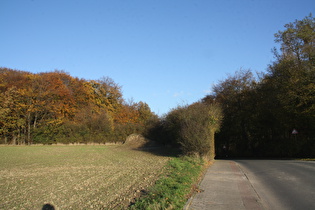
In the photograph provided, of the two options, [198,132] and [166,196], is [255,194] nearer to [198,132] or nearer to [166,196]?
[166,196]

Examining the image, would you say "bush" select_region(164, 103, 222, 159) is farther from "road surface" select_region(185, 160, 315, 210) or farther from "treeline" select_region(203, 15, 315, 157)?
"treeline" select_region(203, 15, 315, 157)

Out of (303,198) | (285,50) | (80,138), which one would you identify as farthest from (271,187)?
(80,138)

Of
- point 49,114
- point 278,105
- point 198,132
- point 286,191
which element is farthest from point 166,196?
point 49,114

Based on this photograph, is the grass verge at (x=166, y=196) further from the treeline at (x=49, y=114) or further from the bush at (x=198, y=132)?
the treeline at (x=49, y=114)

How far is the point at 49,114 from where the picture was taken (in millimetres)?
43375

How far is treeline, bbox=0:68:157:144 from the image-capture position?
39906 millimetres

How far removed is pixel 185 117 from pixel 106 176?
30.8ft

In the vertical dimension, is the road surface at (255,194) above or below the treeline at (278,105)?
below

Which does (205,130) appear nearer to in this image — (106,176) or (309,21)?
(106,176)

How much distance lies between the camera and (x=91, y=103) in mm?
49844

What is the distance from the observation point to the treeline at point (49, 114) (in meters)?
39.9

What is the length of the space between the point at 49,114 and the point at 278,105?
35.9 metres

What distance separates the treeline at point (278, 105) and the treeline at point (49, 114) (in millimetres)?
12192

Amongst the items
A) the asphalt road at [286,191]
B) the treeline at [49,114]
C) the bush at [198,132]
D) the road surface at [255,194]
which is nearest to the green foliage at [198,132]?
the bush at [198,132]
